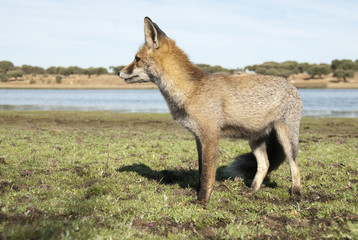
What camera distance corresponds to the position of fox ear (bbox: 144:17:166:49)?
5898 millimetres

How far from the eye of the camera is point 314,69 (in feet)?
301

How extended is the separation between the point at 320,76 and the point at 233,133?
95.9 meters

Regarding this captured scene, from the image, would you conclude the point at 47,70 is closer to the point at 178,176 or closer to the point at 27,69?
the point at 27,69

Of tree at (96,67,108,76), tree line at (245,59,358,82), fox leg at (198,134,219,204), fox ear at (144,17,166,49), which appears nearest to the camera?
fox leg at (198,134,219,204)

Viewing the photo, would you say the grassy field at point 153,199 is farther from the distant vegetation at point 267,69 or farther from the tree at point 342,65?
the tree at point 342,65

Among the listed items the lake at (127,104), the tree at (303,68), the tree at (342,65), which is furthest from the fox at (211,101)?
the tree at (303,68)

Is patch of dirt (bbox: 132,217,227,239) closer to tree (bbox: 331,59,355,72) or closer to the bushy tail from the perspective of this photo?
the bushy tail

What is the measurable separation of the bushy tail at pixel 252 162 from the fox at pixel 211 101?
48 cm

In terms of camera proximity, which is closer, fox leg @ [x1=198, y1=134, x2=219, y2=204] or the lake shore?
fox leg @ [x1=198, y1=134, x2=219, y2=204]

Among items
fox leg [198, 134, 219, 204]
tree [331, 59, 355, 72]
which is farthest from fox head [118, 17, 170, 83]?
tree [331, 59, 355, 72]

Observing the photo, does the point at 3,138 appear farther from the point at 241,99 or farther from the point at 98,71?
the point at 98,71

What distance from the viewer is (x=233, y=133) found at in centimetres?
620

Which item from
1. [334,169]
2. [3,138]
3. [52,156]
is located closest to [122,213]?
[52,156]

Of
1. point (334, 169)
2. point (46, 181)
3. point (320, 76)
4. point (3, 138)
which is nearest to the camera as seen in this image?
point (46, 181)
